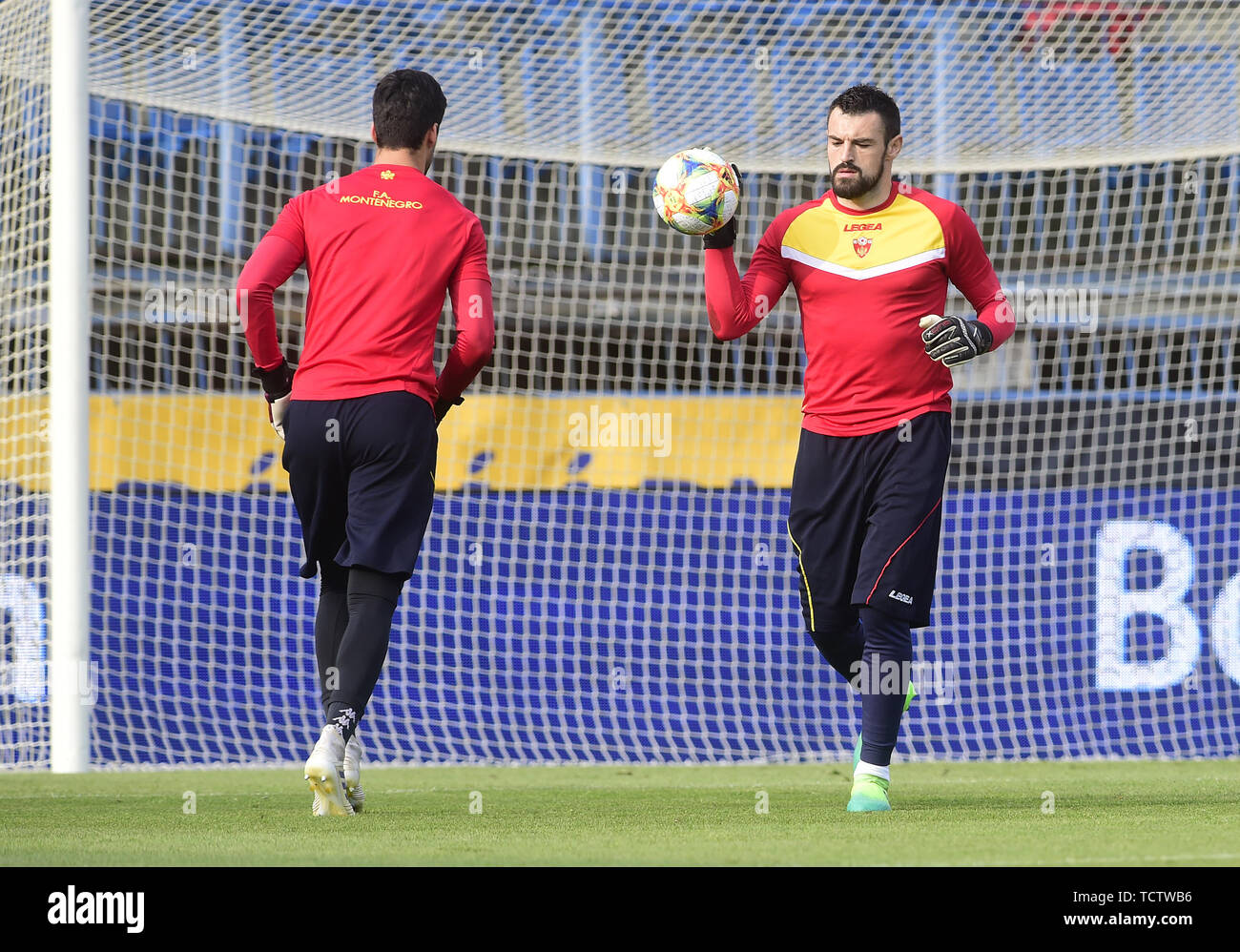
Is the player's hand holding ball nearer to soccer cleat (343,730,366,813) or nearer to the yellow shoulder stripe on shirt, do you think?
the yellow shoulder stripe on shirt

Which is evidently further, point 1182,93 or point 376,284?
point 1182,93

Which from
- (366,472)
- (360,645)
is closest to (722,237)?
(366,472)

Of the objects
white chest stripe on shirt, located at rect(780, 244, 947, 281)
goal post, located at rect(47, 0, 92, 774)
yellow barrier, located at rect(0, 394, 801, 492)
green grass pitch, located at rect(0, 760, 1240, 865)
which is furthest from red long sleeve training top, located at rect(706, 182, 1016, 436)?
yellow barrier, located at rect(0, 394, 801, 492)

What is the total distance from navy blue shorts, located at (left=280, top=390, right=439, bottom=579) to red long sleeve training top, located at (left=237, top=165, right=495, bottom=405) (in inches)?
2.2

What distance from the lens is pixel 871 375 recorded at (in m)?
4.22

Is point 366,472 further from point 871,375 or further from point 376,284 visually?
point 871,375

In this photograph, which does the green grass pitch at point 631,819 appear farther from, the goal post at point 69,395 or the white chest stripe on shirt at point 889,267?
the white chest stripe on shirt at point 889,267

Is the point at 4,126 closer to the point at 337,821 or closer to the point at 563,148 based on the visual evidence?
the point at 563,148

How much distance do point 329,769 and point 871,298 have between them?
182 cm

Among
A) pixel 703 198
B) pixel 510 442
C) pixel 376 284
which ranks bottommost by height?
pixel 510 442

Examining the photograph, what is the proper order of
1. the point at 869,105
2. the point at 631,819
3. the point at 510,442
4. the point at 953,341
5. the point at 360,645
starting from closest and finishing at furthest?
the point at 360,645
the point at 953,341
the point at 631,819
the point at 869,105
the point at 510,442

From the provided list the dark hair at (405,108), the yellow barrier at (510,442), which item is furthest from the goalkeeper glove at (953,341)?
→ the yellow barrier at (510,442)

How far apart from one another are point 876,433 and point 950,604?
403cm

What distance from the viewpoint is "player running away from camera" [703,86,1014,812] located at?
4141 mm
